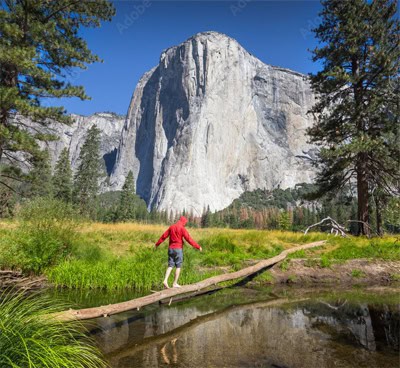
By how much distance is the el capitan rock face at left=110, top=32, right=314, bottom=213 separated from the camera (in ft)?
528

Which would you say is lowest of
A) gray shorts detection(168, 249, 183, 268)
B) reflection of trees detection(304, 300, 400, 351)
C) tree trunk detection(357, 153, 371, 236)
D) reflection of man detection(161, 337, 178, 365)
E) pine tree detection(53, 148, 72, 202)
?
reflection of man detection(161, 337, 178, 365)

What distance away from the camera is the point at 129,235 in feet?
55.8

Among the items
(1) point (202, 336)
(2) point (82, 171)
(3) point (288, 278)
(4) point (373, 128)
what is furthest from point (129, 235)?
(2) point (82, 171)

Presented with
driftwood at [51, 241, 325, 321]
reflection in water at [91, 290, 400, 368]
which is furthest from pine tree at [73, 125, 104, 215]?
reflection in water at [91, 290, 400, 368]

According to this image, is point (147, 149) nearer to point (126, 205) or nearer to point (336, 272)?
point (126, 205)

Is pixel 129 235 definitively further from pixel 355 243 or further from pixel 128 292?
pixel 355 243

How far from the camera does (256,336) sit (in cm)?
658

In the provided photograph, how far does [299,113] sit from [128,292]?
19754 cm

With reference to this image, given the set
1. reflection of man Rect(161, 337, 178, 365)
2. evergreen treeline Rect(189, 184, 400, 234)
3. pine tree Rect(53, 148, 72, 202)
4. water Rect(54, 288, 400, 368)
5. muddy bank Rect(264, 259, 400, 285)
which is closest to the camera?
reflection of man Rect(161, 337, 178, 365)

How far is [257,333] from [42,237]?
847 centimetres

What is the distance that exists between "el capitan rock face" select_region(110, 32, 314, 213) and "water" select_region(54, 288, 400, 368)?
141 m

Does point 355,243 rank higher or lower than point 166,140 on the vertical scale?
lower

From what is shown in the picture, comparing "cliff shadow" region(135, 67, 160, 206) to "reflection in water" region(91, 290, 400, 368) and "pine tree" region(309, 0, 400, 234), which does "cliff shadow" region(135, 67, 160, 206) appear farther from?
"reflection in water" region(91, 290, 400, 368)

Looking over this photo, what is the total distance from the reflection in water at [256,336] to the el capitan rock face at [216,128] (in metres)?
142
